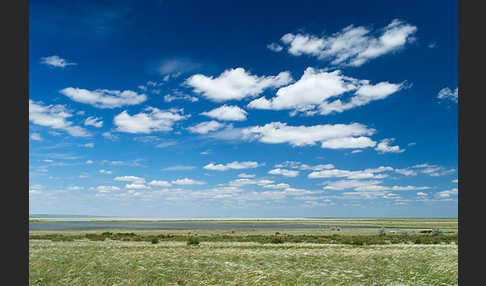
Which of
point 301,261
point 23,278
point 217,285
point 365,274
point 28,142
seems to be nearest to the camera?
point 23,278

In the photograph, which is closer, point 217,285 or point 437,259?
point 217,285

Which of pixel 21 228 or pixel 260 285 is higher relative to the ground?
pixel 21 228

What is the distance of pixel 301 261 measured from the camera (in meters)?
23.5

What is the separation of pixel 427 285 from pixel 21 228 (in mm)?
20468

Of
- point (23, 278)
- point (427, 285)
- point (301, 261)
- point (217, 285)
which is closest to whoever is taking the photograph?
point (23, 278)

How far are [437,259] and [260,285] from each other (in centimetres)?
1684

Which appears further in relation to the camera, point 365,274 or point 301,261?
point 301,261

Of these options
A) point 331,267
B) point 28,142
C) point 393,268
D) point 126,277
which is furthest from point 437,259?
point 28,142

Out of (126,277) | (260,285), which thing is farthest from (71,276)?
(260,285)
